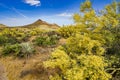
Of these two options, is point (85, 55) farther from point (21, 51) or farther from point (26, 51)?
point (21, 51)

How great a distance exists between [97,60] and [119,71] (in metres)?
2.12

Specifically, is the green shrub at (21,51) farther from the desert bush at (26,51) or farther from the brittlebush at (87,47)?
the brittlebush at (87,47)

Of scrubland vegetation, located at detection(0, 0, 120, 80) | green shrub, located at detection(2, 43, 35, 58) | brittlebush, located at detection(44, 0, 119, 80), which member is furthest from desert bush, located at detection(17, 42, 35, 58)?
brittlebush, located at detection(44, 0, 119, 80)

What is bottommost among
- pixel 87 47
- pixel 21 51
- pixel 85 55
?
pixel 21 51

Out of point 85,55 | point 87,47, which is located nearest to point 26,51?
point 87,47

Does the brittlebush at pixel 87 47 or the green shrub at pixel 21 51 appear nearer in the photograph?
the brittlebush at pixel 87 47

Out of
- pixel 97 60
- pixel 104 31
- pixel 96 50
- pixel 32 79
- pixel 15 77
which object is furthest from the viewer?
pixel 15 77

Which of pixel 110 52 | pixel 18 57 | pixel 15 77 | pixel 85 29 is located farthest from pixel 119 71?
pixel 18 57

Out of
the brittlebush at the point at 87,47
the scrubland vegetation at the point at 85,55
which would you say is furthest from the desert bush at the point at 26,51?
the brittlebush at the point at 87,47

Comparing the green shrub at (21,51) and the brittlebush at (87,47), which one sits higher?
the brittlebush at (87,47)

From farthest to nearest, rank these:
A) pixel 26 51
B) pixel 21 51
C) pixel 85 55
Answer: pixel 21 51 → pixel 26 51 → pixel 85 55

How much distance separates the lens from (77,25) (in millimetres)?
8883

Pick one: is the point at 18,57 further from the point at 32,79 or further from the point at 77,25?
the point at 77,25

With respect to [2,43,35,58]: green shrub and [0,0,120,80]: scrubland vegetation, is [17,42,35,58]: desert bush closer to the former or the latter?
[2,43,35,58]: green shrub
